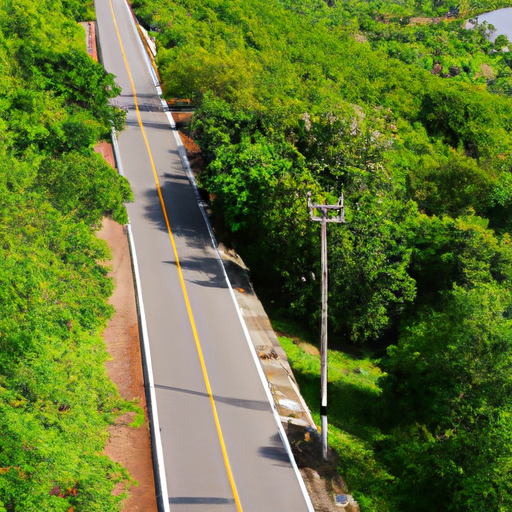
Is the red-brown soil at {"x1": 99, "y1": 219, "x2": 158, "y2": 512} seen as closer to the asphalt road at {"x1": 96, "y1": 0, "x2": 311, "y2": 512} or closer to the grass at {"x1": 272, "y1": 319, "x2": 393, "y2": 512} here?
the asphalt road at {"x1": 96, "y1": 0, "x2": 311, "y2": 512}

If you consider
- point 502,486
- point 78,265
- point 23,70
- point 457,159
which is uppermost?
point 23,70

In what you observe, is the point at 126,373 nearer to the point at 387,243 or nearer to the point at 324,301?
the point at 324,301

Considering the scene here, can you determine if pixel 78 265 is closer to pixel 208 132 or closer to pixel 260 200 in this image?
pixel 260 200

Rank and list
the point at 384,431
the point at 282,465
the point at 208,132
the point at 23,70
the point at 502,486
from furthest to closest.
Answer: the point at 23,70, the point at 208,132, the point at 384,431, the point at 282,465, the point at 502,486

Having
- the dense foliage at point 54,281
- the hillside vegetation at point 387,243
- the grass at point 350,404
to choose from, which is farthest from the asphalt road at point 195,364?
A: the grass at point 350,404

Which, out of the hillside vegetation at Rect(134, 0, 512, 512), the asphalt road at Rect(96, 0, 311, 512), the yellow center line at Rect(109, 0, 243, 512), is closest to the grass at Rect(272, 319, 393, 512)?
the hillside vegetation at Rect(134, 0, 512, 512)

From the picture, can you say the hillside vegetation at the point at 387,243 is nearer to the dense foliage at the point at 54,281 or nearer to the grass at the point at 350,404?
the grass at the point at 350,404

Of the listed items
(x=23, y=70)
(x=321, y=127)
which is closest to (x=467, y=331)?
(x=321, y=127)
